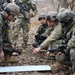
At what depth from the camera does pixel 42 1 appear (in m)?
21.7

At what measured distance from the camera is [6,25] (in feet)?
18.9

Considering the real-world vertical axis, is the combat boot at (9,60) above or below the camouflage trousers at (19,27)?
below

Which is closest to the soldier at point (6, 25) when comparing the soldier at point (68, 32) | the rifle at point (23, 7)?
the soldier at point (68, 32)

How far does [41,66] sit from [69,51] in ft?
3.20

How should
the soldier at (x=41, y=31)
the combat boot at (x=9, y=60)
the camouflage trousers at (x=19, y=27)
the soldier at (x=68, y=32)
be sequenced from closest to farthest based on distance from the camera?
A: the soldier at (x=68, y=32)
the combat boot at (x=9, y=60)
the soldier at (x=41, y=31)
the camouflage trousers at (x=19, y=27)

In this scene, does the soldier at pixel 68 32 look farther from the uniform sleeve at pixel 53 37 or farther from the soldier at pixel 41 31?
the soldier at pixel 41 31

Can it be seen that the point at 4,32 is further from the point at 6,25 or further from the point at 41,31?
the point at 41,31

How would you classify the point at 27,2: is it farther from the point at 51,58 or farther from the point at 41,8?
the point at 41,8

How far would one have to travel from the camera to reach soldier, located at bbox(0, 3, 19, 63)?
5434mm

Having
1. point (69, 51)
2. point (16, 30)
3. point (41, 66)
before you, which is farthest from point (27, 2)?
point (69, 51)

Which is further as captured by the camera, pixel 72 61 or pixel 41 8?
pixel 41 8

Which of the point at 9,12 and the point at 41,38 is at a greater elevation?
the point at 9,12

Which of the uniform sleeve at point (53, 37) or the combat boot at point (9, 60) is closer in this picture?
the uniform sleeve at point (53, 37)

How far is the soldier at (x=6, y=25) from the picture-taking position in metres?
5.43
